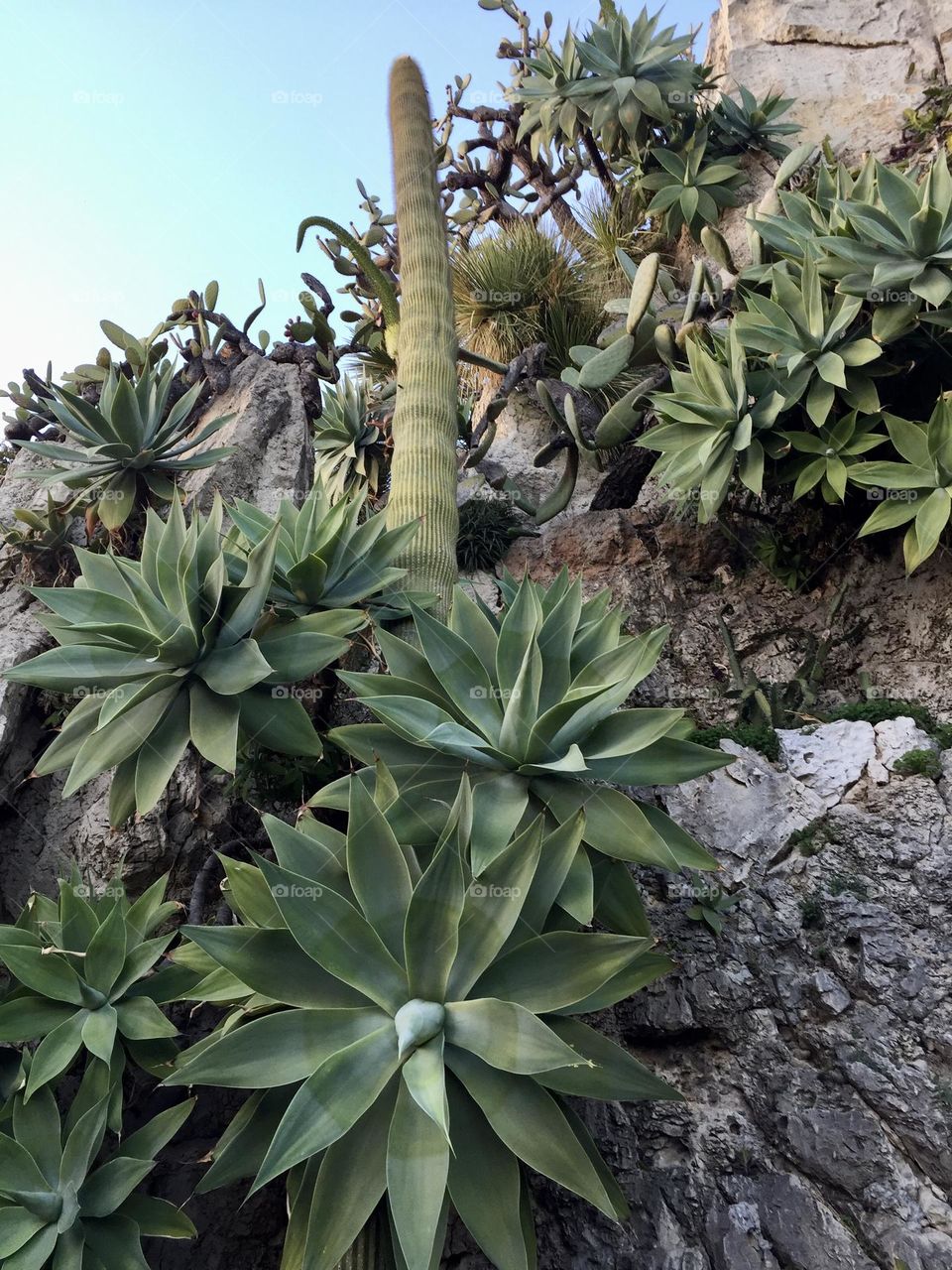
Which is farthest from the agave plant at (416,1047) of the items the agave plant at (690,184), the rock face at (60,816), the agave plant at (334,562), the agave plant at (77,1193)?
the agave plant at (690,184)

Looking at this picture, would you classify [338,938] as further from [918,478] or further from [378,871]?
[918,478]

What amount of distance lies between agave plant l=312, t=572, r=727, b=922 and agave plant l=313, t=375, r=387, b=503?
2600 mm

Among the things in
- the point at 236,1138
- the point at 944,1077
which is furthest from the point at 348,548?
the point at 944,1077

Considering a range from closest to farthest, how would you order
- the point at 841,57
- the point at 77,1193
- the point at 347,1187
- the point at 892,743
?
the point at 347,1187
the point at 77,1193
the point at 892,743
the point at 841,57

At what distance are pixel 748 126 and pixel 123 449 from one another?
5.20 meters

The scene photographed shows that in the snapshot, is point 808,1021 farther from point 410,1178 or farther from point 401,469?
point 401,469

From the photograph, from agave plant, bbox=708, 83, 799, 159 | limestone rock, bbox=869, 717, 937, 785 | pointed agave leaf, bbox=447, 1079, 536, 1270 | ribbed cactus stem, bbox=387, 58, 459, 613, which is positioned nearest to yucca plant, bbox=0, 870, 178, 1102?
pointed agave leaf, bbox=447, 1079, 536, 1270

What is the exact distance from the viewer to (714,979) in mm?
3176

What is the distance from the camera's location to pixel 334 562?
123 inches

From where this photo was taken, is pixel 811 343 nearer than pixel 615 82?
Yes

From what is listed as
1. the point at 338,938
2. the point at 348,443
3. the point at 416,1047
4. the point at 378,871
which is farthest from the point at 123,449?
the point at 416,1047

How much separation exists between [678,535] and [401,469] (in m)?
2.25

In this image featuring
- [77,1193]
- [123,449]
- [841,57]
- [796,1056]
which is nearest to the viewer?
[77,1193]

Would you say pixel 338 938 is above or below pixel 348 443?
below
